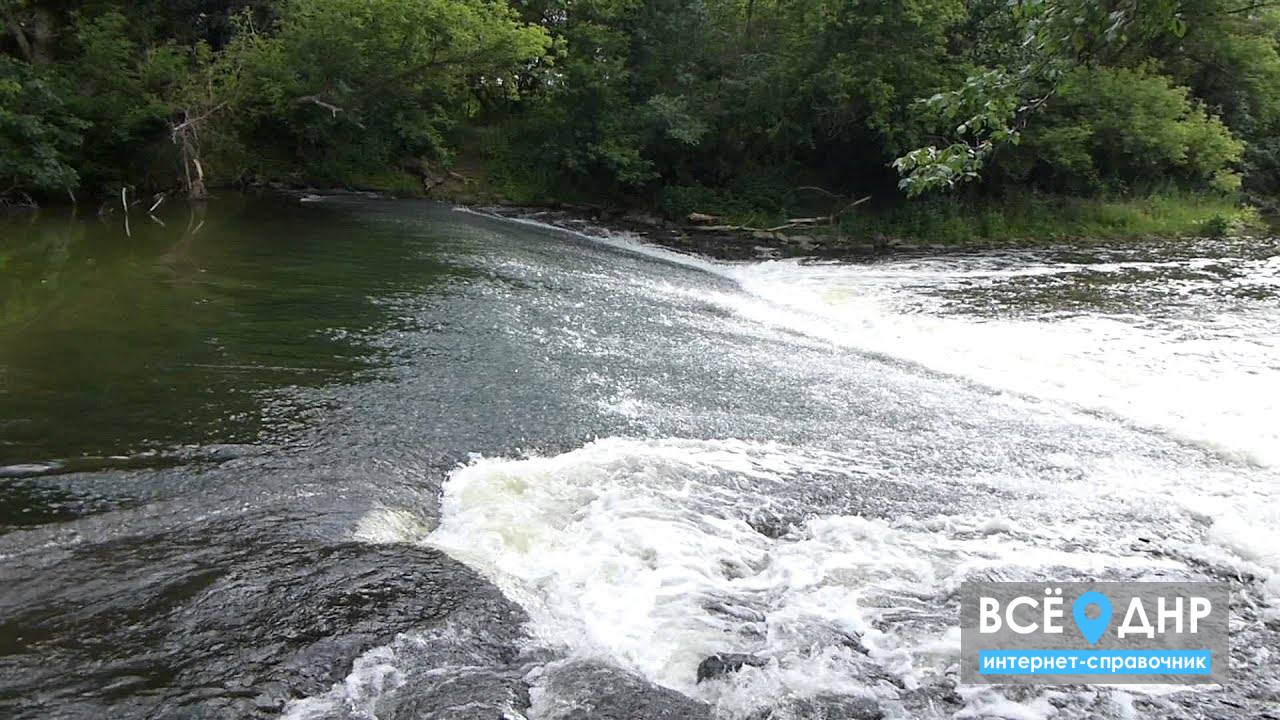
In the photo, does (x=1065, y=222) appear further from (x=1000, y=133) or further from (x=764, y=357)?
(x=1000, y=133)

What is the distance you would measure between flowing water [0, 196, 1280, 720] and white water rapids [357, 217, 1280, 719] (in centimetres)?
3

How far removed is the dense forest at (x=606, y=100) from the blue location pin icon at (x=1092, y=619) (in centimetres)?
1543

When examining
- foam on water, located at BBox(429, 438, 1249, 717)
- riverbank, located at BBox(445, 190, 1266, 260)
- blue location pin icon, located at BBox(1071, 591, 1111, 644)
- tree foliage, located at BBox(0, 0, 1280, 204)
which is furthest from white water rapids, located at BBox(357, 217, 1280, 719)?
tree foliage, located at BBox(0, 0, 1280, 204)

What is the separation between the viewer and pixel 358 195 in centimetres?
2597

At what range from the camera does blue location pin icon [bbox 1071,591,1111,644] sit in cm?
438

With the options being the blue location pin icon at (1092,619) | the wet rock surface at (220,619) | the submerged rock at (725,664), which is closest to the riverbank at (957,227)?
the blue location pin icon at (1092,619)

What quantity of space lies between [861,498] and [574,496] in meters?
2.09

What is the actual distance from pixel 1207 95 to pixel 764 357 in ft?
85.9

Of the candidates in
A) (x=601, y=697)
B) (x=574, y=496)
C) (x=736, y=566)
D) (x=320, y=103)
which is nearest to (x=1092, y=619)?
(x=736, y=566)

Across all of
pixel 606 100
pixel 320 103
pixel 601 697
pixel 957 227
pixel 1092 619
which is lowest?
pixel 1092 619

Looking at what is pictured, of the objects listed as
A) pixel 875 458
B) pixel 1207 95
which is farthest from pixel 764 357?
pixel 1207 95

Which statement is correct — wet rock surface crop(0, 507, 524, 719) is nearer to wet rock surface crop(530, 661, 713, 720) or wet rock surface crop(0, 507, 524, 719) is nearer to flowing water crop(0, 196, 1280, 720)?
flowing water crop(0, 196, 1280, 720)

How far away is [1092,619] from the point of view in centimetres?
451

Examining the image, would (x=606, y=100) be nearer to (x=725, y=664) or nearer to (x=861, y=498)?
(x=861, y=498)
